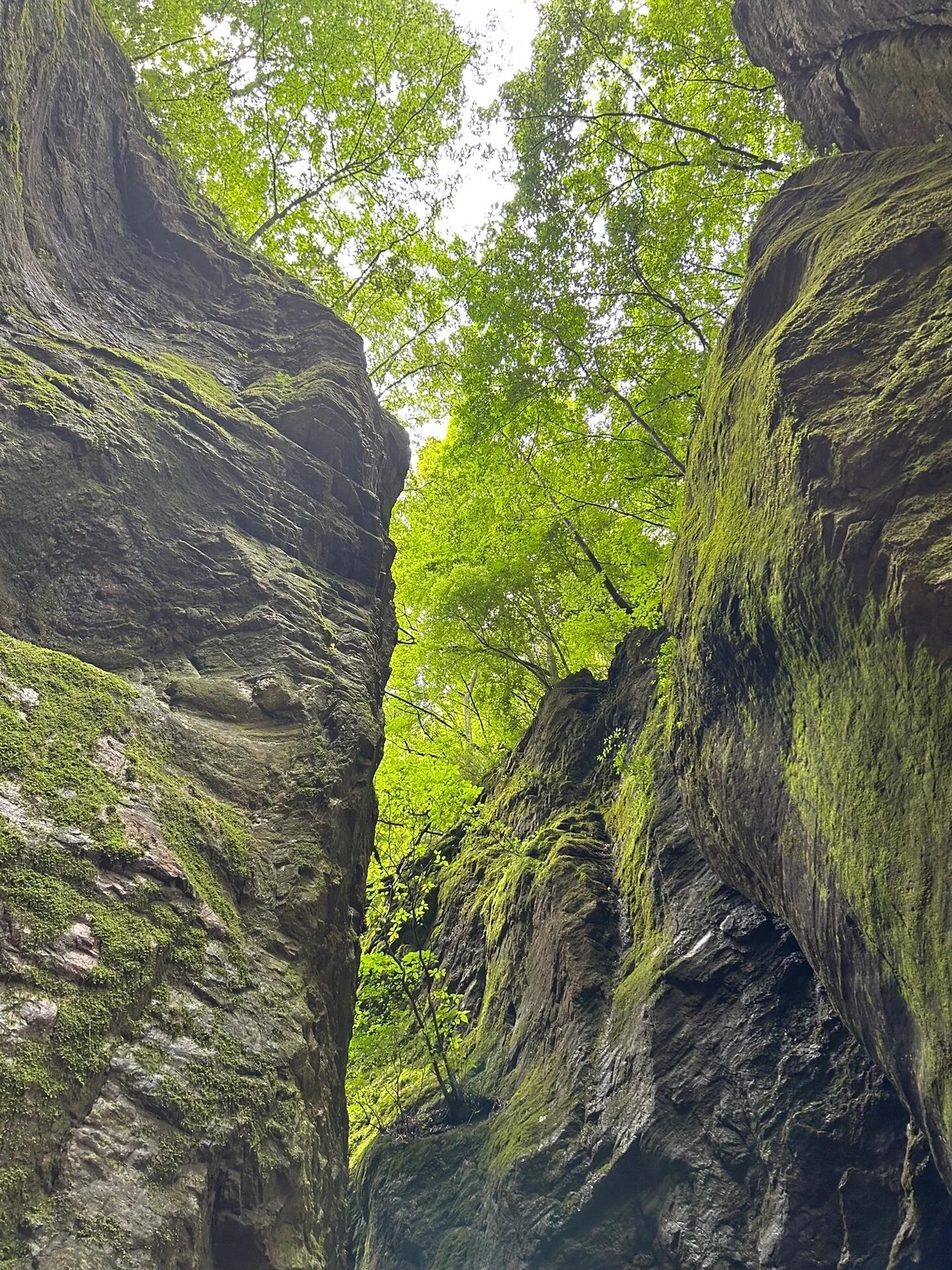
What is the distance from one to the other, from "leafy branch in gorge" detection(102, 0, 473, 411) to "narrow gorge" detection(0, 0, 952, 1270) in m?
2.91

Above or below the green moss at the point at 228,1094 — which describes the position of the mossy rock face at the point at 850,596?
above

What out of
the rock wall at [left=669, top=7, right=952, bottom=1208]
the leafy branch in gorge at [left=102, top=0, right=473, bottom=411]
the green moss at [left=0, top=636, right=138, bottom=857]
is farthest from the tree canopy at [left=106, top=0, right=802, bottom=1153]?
the green moss at [left=0, top=636, right=138, bottom=857]

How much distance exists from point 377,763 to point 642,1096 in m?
4.22

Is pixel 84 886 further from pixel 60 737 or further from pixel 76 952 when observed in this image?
pixel 60 737

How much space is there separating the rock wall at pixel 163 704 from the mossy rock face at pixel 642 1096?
340 centimetres

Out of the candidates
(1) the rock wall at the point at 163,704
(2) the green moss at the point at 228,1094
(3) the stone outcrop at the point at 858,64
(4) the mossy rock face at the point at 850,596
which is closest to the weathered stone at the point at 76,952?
(1) the rock wall at the point at 163,704

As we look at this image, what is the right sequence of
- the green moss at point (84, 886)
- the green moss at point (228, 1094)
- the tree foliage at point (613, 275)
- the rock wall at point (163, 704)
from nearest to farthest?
the green moss at point (84, 886) < the rock wall at point (163, 704) < the green moss at point (228, 1094) < the tree foliage at point (613, 275)

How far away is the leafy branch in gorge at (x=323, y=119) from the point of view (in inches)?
426

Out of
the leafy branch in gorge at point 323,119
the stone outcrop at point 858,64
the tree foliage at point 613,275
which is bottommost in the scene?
the stone outcrop at point 858,64

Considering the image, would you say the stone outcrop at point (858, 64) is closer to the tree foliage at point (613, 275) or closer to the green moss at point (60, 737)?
the tree foliage at point (613, 275)

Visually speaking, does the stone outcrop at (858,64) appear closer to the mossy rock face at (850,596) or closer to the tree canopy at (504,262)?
the mossy rock face at (850,596)

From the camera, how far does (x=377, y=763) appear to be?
7.00m

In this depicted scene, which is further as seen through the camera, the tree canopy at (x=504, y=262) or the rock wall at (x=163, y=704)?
the tree canopy at (x=504, y=262)

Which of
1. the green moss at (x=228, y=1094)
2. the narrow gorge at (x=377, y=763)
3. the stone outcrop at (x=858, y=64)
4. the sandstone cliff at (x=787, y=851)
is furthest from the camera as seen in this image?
the stone outcrop at (x=858, y=64)
